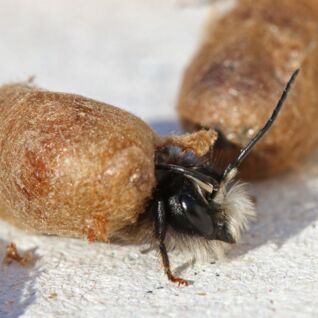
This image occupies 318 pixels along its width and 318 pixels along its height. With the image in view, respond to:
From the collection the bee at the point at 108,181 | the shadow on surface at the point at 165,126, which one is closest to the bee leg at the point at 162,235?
the bee at the point at 108,181

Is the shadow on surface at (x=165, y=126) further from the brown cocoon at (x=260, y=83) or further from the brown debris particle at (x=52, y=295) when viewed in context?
the brown debris particle at (x=52, y=295)

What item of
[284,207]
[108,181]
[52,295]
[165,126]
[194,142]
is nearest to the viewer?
[108,181]

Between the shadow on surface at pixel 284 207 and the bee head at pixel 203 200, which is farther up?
the shadow on surface at pixel 284 207

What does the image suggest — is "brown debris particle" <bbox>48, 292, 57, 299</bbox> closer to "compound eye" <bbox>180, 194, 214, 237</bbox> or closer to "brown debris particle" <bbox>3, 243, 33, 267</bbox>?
"brown debris particle" <bbox>3, 243, 33, 267</bbox>

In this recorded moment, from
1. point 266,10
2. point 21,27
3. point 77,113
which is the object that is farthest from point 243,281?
point 21,27

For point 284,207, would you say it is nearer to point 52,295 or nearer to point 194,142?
point 194,142

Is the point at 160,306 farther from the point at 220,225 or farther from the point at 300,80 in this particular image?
the point at 300,80

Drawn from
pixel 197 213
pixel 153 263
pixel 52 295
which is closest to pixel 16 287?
pixel 52 295
